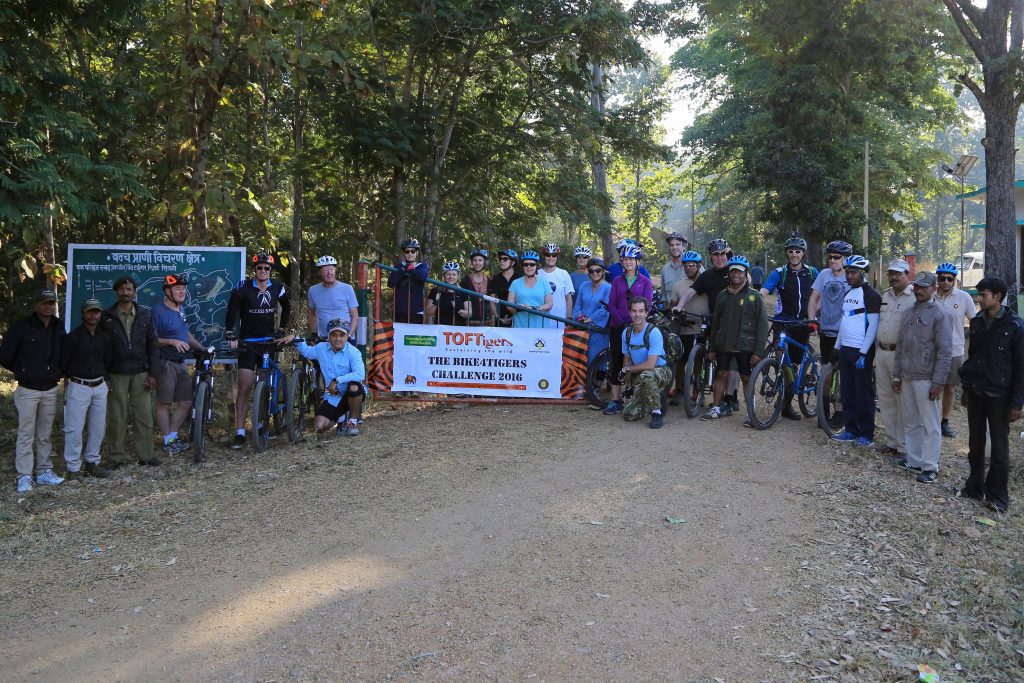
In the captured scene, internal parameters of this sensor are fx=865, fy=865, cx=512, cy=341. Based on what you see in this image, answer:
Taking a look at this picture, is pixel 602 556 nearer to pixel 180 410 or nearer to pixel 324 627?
pixel 324 627

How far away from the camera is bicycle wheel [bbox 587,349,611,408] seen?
1041 cm

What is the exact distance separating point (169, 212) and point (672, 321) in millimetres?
6354

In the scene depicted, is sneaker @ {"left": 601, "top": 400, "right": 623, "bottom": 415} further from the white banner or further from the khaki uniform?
the khaki uniform

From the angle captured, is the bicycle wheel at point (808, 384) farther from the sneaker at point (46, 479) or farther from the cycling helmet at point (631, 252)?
the sneaker at point (46, 479)

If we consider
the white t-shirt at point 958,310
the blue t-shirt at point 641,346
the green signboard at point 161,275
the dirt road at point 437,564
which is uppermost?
the green signboard at point 161,275

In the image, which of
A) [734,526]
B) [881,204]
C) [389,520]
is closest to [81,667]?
[389,520]

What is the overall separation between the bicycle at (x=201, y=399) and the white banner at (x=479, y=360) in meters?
2.28

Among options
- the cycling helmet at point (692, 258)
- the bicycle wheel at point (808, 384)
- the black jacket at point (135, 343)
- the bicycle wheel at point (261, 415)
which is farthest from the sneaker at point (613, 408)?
the black jacket at point (135, 343)

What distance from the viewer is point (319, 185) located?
14.6 m

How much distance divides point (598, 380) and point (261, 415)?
3996mm

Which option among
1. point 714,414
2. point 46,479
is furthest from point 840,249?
point 46,479

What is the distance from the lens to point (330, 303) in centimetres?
984

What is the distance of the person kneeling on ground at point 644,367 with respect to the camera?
31.2ft

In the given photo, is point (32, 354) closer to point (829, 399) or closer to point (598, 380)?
point (598, 380)
